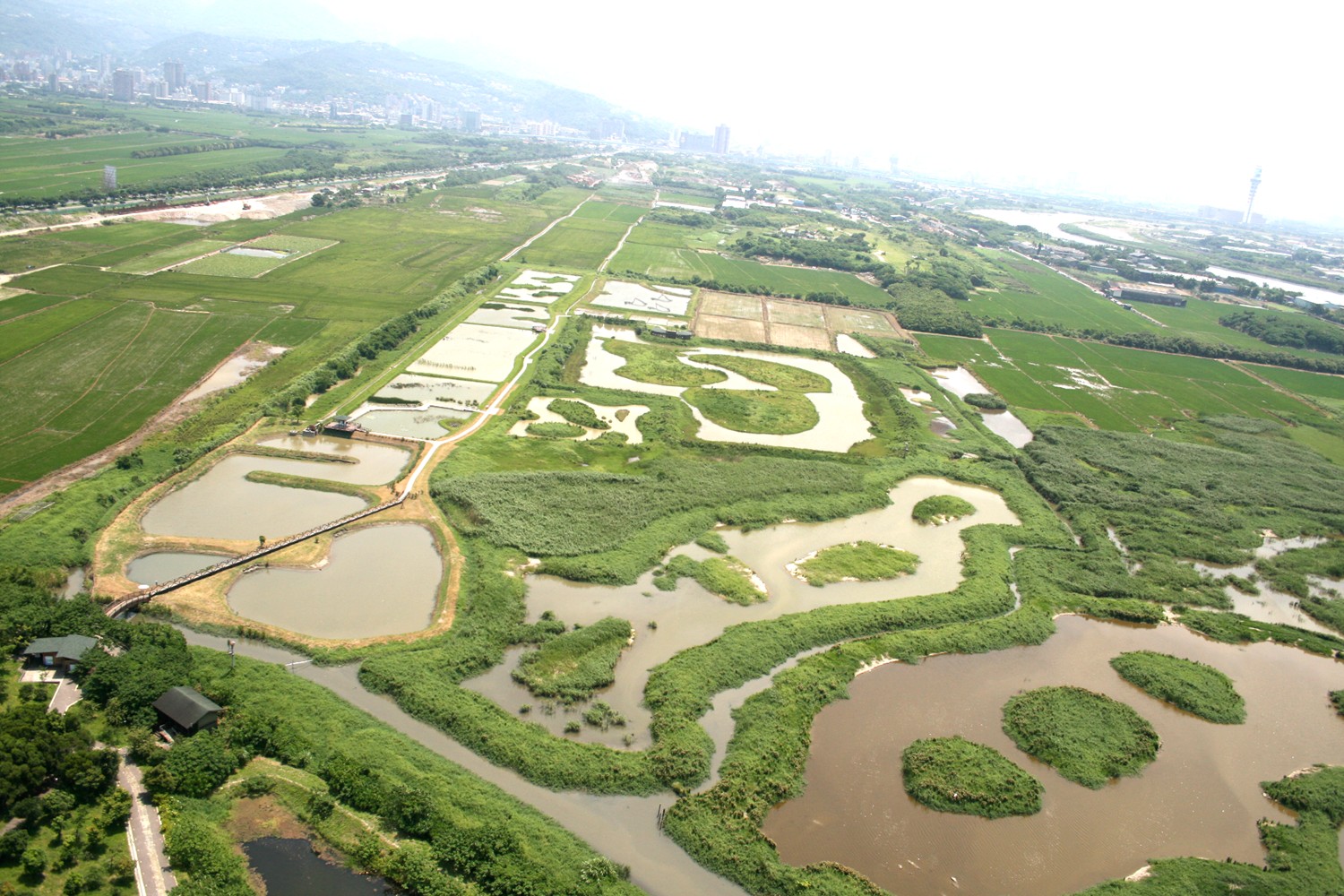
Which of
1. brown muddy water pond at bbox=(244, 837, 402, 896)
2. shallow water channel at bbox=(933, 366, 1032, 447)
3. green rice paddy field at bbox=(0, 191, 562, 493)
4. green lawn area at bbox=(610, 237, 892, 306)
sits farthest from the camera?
green lawn area at bbox=(610, 237, 892, 306)

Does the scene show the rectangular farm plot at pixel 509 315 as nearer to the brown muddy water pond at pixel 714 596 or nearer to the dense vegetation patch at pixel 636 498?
the dense vegetation patch at pixel 636 498

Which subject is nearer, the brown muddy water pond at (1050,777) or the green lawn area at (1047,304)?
the brown muddy water pond at (1050,777)

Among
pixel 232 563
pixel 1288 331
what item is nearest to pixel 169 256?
pixel 232 563

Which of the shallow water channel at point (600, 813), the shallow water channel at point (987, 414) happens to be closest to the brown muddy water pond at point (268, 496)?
the shallow water channel at point (600, 813)

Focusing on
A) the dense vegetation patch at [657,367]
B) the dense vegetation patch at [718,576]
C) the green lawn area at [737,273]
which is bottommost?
the dense vegetation patch at [718,576]

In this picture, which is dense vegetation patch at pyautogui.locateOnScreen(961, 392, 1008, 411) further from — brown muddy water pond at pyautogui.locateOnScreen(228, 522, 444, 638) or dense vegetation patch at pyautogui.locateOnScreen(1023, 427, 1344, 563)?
brown muddy water pond at pyautogui.locateOnScreen(228, 522, 444, 638)

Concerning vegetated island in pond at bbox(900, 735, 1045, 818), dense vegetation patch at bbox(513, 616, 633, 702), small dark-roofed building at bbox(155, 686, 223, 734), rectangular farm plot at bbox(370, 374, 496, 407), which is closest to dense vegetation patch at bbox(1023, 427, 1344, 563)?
vegetated island in pond at bbox(900, 735, 1045, 818)
